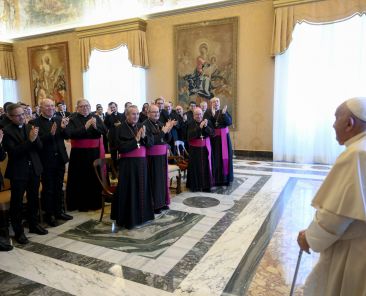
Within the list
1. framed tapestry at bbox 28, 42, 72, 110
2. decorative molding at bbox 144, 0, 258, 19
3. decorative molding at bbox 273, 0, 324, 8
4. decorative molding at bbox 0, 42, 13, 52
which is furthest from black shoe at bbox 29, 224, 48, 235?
decorative molding at bbox 0, 42, 13, 52

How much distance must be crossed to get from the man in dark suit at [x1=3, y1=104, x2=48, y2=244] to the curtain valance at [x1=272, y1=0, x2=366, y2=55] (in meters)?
6.78

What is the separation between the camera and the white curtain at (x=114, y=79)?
1065 cm

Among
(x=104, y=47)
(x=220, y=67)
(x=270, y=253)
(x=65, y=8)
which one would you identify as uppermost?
(x=65, y=8)

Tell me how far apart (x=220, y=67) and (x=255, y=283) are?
24.7 feet

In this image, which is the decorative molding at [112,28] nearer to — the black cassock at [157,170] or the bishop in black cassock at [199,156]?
the bishop in black cassock at [199,156]

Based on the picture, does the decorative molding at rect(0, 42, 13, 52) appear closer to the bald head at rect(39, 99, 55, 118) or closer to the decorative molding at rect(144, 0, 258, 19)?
the decorative molding at rect(144, 0, 258, 19)

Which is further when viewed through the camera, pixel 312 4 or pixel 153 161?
pixel 312 4

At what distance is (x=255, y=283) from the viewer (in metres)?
2.90

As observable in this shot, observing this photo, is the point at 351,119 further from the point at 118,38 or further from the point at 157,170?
the point at 118,38

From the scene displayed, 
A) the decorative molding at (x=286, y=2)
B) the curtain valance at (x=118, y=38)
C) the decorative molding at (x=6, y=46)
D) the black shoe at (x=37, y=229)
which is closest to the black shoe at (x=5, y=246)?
the black shoe at (x=37, y=229)

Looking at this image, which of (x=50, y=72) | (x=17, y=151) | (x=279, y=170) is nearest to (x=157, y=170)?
(x=17, y=151)

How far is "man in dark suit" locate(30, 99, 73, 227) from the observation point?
430 centimetres

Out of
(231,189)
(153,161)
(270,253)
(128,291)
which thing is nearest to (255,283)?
(270,253)

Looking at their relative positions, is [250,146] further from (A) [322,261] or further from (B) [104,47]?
(A) [322,261]
